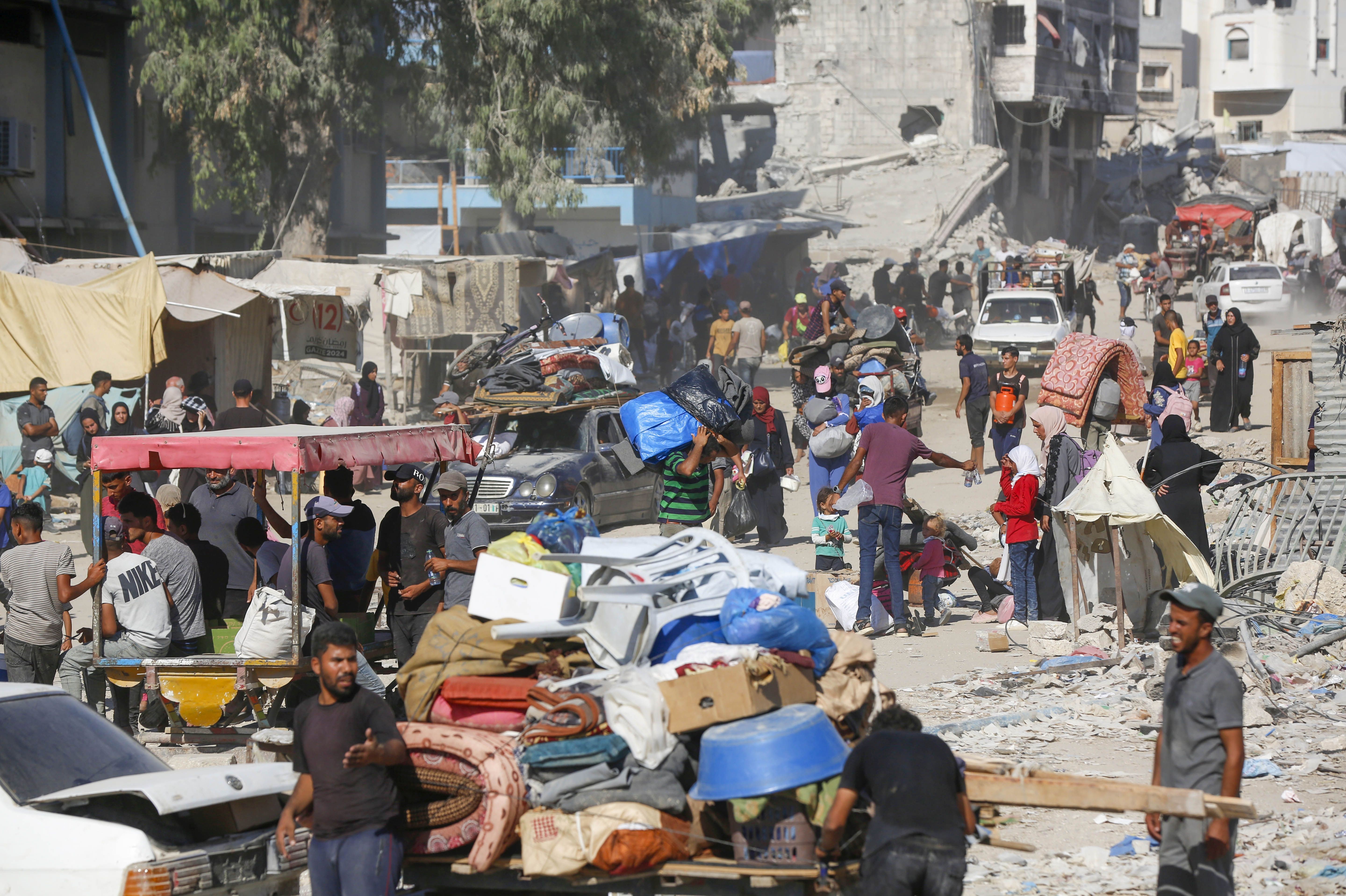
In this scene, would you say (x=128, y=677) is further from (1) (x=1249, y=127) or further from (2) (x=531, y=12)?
(1) (x=1249, y=127)

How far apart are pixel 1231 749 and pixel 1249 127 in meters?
76.3

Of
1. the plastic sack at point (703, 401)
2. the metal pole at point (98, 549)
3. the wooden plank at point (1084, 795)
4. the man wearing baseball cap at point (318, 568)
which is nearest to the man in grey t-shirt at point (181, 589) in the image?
the metal pole at point (98, 549)

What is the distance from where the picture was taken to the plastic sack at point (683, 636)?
598 cm

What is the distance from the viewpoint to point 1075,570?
35.6ft

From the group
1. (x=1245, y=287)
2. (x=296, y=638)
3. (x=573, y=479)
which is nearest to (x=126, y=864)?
(x=296, y=638)

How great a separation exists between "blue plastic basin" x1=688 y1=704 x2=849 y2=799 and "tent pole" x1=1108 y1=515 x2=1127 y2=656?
5.72 m

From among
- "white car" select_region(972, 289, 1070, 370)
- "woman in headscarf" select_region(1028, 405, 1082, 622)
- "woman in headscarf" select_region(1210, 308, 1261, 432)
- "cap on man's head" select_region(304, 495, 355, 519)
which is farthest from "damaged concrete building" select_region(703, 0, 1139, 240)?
"cap on man's head" select_region(304, 495, 355, 519)

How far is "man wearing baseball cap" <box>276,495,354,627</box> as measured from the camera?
884 cm

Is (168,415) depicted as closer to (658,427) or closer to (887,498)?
(658,427)

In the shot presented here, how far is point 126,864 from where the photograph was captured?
549cm

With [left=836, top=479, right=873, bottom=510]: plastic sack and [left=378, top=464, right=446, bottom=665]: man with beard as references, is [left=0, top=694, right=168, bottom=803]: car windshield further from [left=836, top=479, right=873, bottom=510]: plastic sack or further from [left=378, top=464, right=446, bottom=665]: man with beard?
[left=836, top=479, right=873, bottom=510]: plastic sack

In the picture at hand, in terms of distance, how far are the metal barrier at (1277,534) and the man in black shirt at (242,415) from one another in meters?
8.90

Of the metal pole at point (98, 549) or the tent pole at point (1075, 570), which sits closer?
the metal pole at point (98, 549)

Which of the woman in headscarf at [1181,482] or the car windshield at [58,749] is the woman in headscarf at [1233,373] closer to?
the woman in headscarf at [1181,482]
